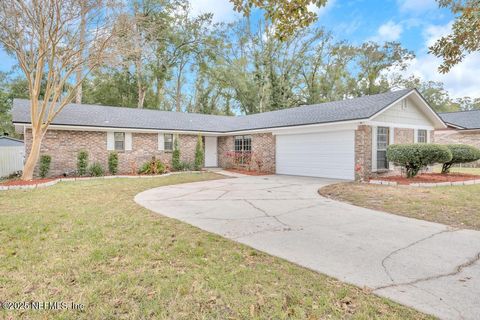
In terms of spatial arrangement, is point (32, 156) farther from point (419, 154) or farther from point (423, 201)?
point (419, 154)

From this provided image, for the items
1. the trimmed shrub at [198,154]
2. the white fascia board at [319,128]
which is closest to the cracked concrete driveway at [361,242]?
the white fascia board at [319,128]

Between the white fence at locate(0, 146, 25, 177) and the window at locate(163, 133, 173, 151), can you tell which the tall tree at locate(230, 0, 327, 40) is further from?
the white fence at locate(0, 146, 25, 177)

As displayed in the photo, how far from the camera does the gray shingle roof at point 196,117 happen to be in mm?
12289

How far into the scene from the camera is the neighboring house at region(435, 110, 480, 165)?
19.4 m

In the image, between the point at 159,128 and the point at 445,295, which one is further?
the point at 159,128

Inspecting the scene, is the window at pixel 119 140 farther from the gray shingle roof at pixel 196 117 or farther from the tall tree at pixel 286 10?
the tall tree at pixel 286 10

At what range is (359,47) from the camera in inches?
1208

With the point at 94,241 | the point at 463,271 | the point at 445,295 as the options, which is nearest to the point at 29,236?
the point at 94,241

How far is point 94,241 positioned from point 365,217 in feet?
16.6

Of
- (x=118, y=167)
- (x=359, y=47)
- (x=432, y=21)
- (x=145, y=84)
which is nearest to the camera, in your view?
(x=432, y=21)

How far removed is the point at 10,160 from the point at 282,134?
13.8 metres

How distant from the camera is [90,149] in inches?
557

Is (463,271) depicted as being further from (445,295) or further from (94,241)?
(94,241)

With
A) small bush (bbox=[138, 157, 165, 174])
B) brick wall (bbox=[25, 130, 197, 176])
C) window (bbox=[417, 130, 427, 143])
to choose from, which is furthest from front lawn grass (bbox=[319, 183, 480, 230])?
brick wall (bbox=[25, 130, 197, 176])
